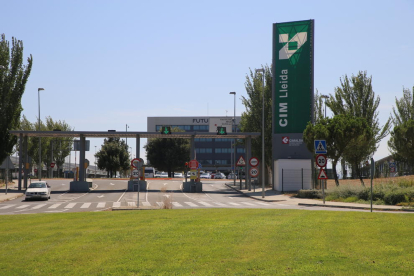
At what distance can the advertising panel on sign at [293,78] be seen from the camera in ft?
160

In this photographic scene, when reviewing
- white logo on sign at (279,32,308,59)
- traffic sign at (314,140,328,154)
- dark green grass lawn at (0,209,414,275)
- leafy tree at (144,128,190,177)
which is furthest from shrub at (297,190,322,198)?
leafy tree at (144,128,190,177)

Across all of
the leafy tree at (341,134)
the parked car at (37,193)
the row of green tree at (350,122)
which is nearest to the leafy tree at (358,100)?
the row of green tree at (350,122)

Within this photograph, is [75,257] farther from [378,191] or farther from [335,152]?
[335,152]

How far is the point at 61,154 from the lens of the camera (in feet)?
283

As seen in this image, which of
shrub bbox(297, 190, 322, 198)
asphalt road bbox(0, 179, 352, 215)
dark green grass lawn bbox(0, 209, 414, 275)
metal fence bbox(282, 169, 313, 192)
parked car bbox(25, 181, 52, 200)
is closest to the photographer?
dark green grass lawn bbox(0, 209, 414, 275)

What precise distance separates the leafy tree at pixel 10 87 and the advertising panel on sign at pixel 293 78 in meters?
26.1

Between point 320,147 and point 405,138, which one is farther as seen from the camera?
point 405,138

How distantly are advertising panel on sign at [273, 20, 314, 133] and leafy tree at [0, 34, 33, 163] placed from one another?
26.1 m

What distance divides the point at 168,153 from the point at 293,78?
5116 cm

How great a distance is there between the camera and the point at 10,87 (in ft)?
171

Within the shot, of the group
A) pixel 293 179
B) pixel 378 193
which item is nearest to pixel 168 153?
pixel 293 179

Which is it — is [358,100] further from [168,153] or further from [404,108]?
[168,153]

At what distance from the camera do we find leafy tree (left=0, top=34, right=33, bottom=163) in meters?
51.8

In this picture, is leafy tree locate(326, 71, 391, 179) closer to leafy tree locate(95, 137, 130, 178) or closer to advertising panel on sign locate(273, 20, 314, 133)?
advertising panel on sign locate(273, 20, 314, 133)
